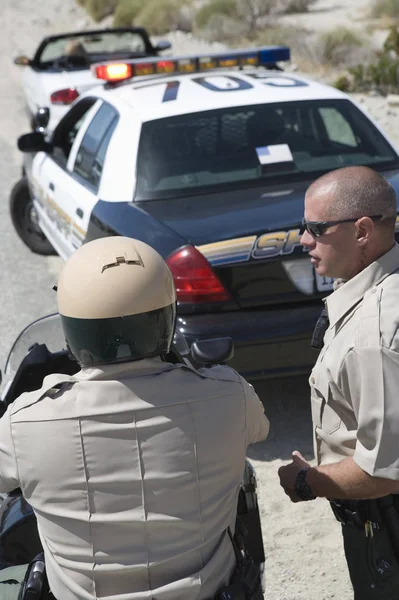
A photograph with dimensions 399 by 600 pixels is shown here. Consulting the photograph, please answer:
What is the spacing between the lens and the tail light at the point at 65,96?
10.8m

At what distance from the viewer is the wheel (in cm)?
786

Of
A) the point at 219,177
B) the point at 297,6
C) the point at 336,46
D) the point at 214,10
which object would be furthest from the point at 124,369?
the point at 297,6

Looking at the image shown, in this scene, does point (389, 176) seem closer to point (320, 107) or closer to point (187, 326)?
point (320, 107)

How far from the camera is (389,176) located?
493 centimetres

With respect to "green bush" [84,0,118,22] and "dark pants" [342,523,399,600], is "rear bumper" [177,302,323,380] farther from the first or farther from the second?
"green bush" [84,0,118,22]

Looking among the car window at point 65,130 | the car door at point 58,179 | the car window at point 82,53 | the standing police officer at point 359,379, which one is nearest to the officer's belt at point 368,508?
the standing police officer at point 359,379

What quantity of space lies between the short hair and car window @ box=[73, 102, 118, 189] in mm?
3209

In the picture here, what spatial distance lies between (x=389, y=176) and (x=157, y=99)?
1.46 m

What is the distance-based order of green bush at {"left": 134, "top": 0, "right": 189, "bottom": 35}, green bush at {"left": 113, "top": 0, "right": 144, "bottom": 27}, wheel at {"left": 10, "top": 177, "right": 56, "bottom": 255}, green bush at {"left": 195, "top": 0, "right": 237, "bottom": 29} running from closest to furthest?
wheel at {"left": 10, "top": 177, "right": 56, "bottom": 255} < green bush at {"left": 195, "top": 0, "right": 237, "bottom": 29} < green bush at {"left": 134, "top": 0, "right": 189, "bottom": 35} < green bush at {"left": 113, "top": 0, "right": 144, "bottom": 27}

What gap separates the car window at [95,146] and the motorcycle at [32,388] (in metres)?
2.45

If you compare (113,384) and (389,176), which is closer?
(113,384)

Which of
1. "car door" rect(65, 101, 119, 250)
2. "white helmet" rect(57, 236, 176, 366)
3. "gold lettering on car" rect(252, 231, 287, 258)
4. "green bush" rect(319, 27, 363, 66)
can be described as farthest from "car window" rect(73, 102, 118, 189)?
"green bush" rect(319, 27, 363, 66)

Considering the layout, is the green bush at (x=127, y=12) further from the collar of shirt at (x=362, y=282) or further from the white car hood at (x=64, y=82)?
the collar of shirt at (x=362, y=282)

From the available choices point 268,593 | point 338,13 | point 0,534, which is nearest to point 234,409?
point 0,534
